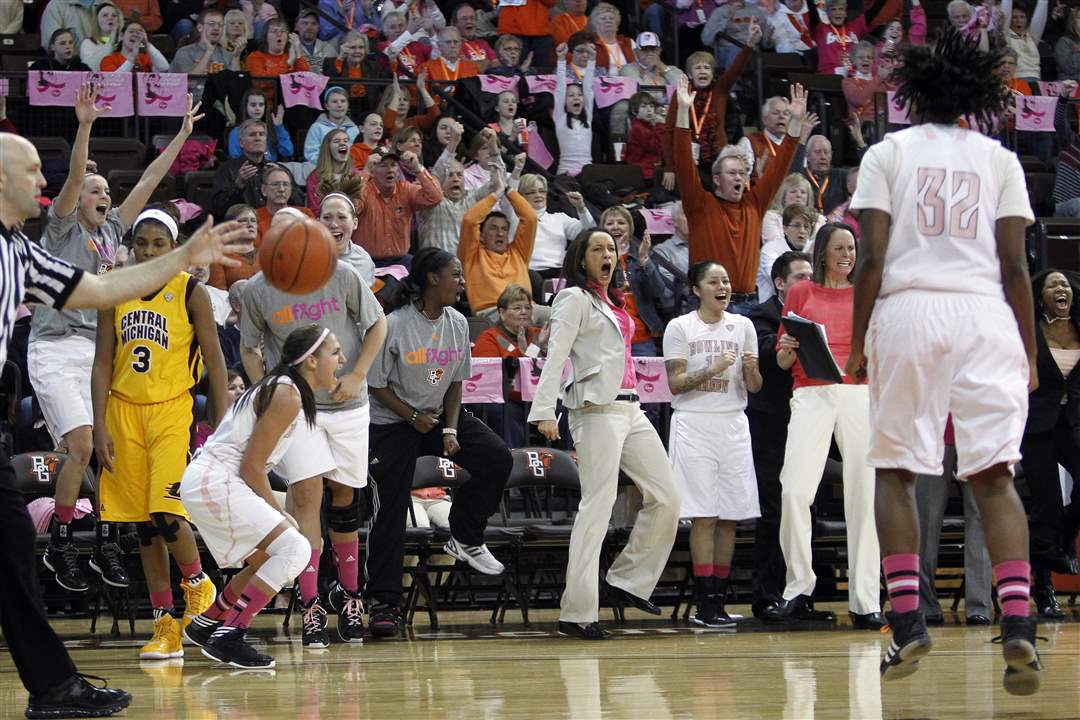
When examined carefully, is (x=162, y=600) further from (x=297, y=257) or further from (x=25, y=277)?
(x=25, y=277)

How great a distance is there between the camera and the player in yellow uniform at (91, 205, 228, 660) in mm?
6961

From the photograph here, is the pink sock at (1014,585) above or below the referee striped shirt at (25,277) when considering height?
below

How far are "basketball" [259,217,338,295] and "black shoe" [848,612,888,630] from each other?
3442mm

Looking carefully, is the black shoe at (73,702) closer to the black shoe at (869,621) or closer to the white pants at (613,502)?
the white pants at (613,502)

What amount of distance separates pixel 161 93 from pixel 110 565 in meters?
5.81

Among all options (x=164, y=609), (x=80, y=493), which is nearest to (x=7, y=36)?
(x=80, y=493)

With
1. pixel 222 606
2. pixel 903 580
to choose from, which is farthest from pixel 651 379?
pixel 903 580

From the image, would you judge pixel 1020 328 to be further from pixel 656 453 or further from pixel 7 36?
pixel 7 36

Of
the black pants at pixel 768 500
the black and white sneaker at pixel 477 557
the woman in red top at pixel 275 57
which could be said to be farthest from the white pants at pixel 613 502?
the woman in red top at pixel 275 57

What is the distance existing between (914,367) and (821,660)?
6.31 feet

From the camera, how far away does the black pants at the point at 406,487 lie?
26.4 ft

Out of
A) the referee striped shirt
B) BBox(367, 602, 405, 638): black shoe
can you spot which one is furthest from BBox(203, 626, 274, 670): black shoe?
the referee striped shirt

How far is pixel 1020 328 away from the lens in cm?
495

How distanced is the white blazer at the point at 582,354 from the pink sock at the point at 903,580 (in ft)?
10.5
